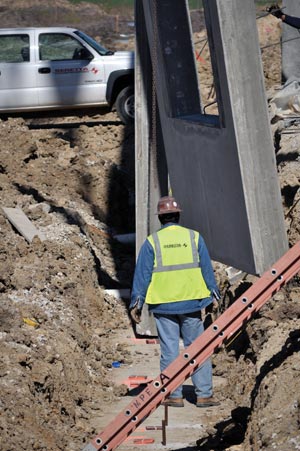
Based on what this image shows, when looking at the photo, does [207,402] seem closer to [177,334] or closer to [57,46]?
[177,334]

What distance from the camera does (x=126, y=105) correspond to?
2152 cm

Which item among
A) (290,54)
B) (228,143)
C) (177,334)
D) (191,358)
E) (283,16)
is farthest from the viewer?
(290,54)

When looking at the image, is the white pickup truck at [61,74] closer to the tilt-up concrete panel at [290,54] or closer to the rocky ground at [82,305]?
the rocky ground at [82,305]

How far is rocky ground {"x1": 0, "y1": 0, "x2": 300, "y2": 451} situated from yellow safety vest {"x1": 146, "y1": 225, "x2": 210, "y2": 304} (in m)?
0.94

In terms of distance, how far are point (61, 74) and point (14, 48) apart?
1.48m

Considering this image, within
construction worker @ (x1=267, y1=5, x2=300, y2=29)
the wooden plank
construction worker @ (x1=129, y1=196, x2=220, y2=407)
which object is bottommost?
the wooden plank

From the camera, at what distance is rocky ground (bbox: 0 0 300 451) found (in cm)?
835

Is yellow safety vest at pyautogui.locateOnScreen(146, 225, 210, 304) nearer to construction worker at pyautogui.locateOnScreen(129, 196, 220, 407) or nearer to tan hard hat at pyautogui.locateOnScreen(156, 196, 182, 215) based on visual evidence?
construction worker at pyautogui.locateOnScreen(129, 196, 220, 407)

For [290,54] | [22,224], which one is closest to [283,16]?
[22,224]

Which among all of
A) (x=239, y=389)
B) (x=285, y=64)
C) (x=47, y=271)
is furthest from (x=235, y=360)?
(x=285, y=64)

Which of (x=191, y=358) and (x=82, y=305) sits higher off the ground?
(x=191, y=358)

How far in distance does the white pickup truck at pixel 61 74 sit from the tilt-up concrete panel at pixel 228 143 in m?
8.60

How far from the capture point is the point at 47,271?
13312 mm

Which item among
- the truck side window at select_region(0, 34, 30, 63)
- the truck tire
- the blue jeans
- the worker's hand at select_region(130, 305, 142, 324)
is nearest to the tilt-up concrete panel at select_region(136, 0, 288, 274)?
the blue jeans
